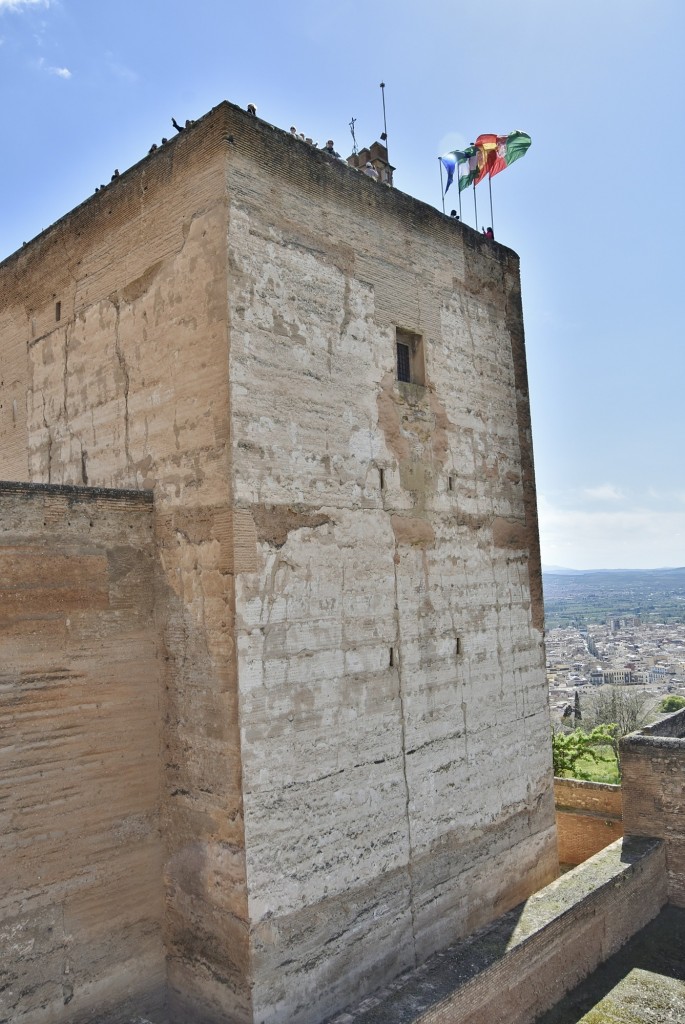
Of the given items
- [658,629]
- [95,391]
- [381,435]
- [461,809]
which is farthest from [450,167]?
[658,629]

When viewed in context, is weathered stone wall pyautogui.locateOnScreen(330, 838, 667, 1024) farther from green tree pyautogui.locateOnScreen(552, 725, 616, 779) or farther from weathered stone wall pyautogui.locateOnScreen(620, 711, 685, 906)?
green tree pyautogui.locateOnScreen(552, 725, 616, 779)

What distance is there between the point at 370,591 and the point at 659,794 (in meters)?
5.81

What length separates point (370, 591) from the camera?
7922 mm

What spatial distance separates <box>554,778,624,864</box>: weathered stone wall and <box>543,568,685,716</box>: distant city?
60.4 ft

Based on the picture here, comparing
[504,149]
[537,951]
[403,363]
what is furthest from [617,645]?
[403,363]

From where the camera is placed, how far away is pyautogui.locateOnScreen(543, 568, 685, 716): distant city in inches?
3054

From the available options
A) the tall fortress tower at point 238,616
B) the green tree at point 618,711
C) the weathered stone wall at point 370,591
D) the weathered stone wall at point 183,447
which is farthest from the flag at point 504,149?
the green tree at point 618,711

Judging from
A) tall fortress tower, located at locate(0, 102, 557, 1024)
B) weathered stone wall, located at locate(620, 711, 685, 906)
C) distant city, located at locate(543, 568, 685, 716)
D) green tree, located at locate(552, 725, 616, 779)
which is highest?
tall fortress tower, located at locate(0, 102, 557, 1024)

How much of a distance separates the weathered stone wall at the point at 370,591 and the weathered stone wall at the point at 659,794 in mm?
1464

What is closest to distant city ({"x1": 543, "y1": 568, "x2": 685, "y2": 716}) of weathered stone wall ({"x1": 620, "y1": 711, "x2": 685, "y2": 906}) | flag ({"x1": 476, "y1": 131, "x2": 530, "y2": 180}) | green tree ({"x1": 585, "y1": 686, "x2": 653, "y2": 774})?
green tree ({"x1": 585, "y1": 686, "x2": 653, "y2": 774})

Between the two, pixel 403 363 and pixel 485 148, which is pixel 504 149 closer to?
pixel 485 148

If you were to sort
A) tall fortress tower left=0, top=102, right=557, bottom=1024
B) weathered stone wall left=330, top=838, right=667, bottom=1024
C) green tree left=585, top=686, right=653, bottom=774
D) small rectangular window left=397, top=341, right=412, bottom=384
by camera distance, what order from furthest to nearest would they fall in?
green tree left=585, top=686, right=653, bottom=774 < small rectangular window left=397, top=341, right=412, bottom=384 < weathered stone wall left=330, top=838, right=667, bottom=1024 < tall fortress tower left=0, top=102, right=557, bottom=1024

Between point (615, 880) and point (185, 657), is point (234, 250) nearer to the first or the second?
point (185, 657)

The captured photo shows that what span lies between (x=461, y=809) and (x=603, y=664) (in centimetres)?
8847
